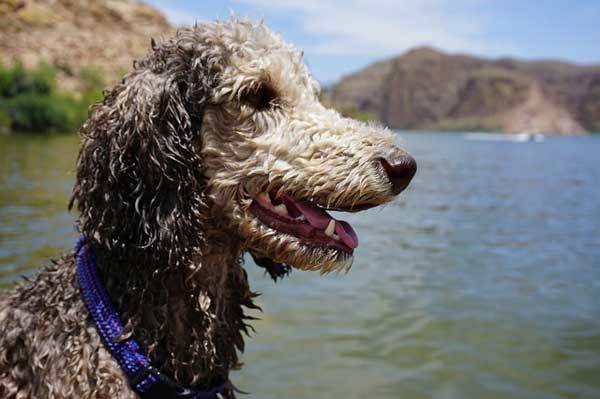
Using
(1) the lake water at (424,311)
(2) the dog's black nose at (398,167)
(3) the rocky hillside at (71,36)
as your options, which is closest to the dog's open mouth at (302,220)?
(2) the dog's black nose at (398,167)

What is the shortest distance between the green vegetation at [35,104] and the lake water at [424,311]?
40.5 metres

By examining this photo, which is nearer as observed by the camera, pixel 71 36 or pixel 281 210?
pixel 281 210

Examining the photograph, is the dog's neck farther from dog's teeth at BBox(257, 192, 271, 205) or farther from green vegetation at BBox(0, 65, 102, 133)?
green vegetation at BBox(0, 65, 102, 133)

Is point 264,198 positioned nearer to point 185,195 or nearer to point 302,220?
point 302,220

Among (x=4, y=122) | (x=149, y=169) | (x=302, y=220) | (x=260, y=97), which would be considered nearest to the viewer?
(x=149, y=169)

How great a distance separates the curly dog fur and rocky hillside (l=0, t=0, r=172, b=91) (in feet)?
216

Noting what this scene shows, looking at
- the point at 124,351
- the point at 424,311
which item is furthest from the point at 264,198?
the point at 424,311

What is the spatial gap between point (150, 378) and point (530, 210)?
19.1 m

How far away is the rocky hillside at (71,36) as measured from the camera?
253ft

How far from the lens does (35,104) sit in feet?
177

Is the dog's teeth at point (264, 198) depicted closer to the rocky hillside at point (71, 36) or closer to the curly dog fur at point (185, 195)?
the curly dog fur at point (185, 195)

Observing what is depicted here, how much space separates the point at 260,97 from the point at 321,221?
72cm

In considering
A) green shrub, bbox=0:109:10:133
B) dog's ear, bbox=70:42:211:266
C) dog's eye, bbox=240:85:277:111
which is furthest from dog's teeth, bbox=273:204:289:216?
green shrub, bbox=0:109:10:133

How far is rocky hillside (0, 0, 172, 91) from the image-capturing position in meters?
77.0
